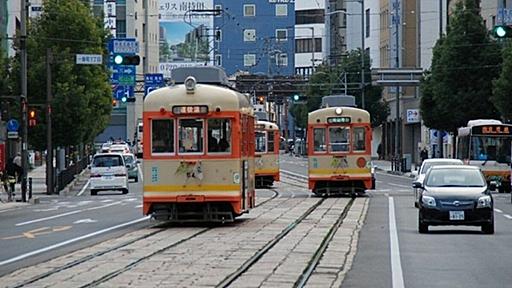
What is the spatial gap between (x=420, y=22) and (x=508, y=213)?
6435cm

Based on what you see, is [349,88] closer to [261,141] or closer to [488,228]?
[261,141]

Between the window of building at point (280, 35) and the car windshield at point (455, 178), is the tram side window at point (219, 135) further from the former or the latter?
the window of building at point (280, 35)

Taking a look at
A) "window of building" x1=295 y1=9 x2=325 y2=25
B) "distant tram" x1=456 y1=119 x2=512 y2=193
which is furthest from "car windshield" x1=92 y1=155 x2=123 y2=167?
"window of building" x1=295 y1=9 x2=325 y2=25

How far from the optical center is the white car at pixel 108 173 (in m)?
56.2

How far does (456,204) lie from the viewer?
85.8ft

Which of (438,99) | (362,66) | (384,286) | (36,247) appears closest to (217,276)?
(384,286)

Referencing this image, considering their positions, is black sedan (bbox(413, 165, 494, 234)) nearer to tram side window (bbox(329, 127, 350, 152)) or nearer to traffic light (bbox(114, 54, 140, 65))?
tram side window (bbox(329, 127, 350, 152))

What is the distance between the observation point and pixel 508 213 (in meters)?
36.7

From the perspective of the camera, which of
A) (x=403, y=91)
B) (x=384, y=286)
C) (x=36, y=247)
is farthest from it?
(x=403, y=91)

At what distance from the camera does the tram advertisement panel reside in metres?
119

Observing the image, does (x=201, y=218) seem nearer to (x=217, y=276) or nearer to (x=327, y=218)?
(x=327, y=218)

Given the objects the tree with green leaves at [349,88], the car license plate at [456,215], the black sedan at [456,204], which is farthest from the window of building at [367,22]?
the car license plate at [456,215]

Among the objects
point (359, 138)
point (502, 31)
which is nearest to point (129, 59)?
point (359, 138)

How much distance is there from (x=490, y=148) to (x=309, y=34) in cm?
9823
